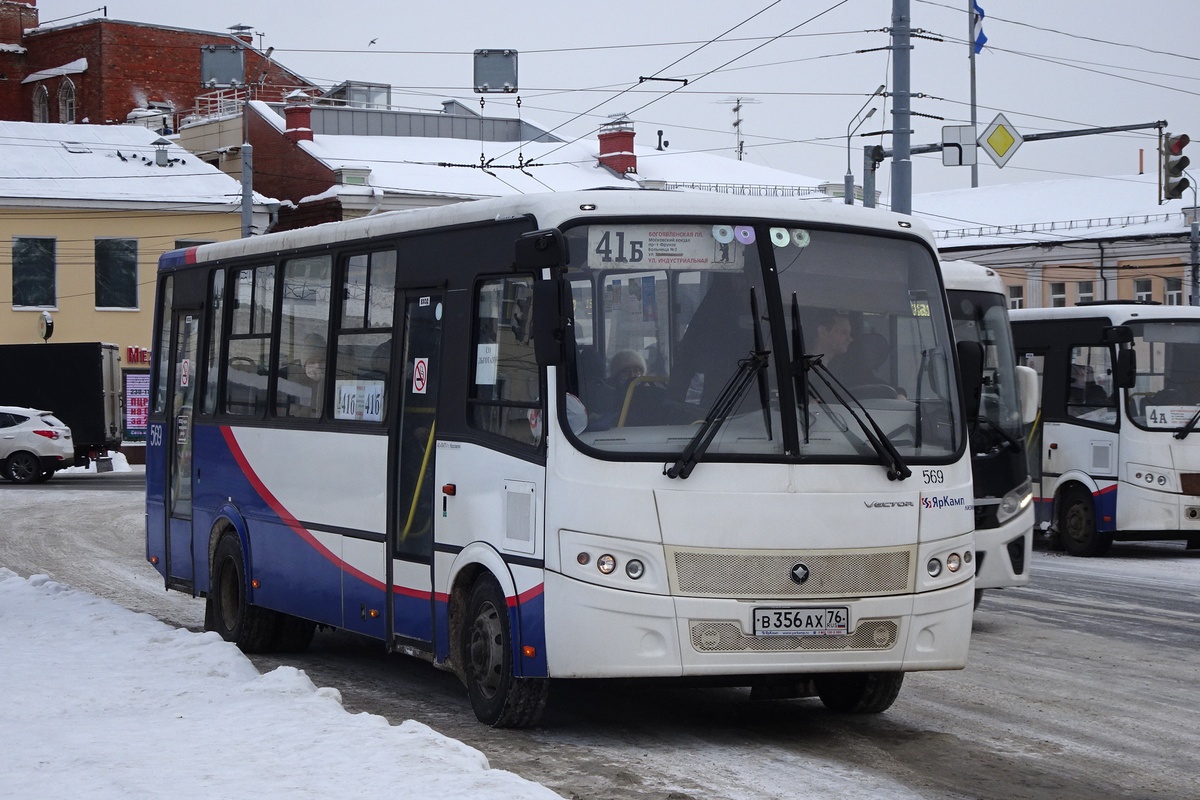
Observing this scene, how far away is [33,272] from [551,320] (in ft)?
136

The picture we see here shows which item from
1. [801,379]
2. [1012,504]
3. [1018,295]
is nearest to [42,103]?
[1018,295]

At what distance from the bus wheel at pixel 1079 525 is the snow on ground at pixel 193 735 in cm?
1253

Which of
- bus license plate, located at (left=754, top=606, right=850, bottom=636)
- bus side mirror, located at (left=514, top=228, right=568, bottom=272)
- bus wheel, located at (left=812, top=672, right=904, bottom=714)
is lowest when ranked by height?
bus wheel, located at (left=812, top=672, right=904, bottom=714)

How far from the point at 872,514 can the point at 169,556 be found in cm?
709

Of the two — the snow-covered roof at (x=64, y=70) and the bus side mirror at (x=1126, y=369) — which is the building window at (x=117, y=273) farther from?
the bus side mirror at (x=1126, y=369)

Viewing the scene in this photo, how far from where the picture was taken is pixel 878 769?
775 cm

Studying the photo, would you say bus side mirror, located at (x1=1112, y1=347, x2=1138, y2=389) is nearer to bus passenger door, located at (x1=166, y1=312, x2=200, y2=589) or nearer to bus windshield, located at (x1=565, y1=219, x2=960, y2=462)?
bus passenger door, located at (x1=166, y1=312, x2=200, y2=589)

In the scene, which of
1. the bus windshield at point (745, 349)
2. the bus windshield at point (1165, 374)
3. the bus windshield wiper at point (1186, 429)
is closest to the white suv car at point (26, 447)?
the bus windshield at point (1165, 374)

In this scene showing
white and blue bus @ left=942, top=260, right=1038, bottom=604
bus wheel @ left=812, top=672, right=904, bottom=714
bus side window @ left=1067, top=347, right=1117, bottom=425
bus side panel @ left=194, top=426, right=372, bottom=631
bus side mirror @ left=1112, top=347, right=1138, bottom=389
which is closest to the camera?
bus wheel @ left=812, top=672, right=904, bottom=714

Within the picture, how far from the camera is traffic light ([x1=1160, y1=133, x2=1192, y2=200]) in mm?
23312

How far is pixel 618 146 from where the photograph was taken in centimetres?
5591

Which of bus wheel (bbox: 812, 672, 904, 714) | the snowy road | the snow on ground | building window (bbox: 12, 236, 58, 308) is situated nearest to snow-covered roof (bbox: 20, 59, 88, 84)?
building window (bbox: 12, 236, 58, 308)

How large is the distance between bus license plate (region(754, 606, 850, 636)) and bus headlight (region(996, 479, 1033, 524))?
17.7ft

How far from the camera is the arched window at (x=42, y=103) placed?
6681cm
